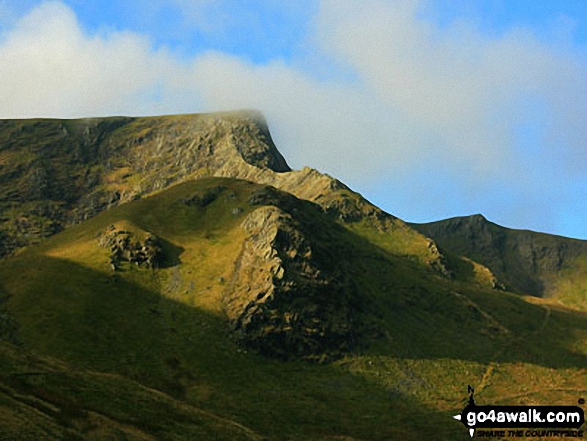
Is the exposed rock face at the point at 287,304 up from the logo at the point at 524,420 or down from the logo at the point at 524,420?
up

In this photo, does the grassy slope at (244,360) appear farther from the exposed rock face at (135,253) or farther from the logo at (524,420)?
the logo at (524,420)

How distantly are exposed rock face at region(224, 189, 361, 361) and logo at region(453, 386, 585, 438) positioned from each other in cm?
4445

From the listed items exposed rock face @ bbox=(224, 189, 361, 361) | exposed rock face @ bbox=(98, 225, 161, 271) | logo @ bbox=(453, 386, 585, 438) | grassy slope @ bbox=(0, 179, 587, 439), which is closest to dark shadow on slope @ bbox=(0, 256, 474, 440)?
grassy slope @ bbox=(0, 179, 587, 439)

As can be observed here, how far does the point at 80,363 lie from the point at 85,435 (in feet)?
239

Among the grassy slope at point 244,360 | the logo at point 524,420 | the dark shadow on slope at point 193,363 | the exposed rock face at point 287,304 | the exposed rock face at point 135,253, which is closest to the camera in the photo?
the logo at point 524,420

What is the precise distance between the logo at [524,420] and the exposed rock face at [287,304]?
1750 inches

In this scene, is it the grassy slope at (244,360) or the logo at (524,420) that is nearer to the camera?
the logo at (524,420)

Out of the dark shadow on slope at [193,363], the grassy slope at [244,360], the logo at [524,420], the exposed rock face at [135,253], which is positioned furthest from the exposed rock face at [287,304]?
the logo at [524,420]

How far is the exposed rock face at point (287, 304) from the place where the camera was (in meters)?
176

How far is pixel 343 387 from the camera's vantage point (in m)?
162

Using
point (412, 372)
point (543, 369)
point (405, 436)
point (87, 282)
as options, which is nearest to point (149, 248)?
point (87, 282)

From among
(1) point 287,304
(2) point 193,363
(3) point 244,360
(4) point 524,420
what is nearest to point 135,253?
(1) point 287,304

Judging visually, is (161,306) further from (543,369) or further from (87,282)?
(543,369)

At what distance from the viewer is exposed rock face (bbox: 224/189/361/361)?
577ft
